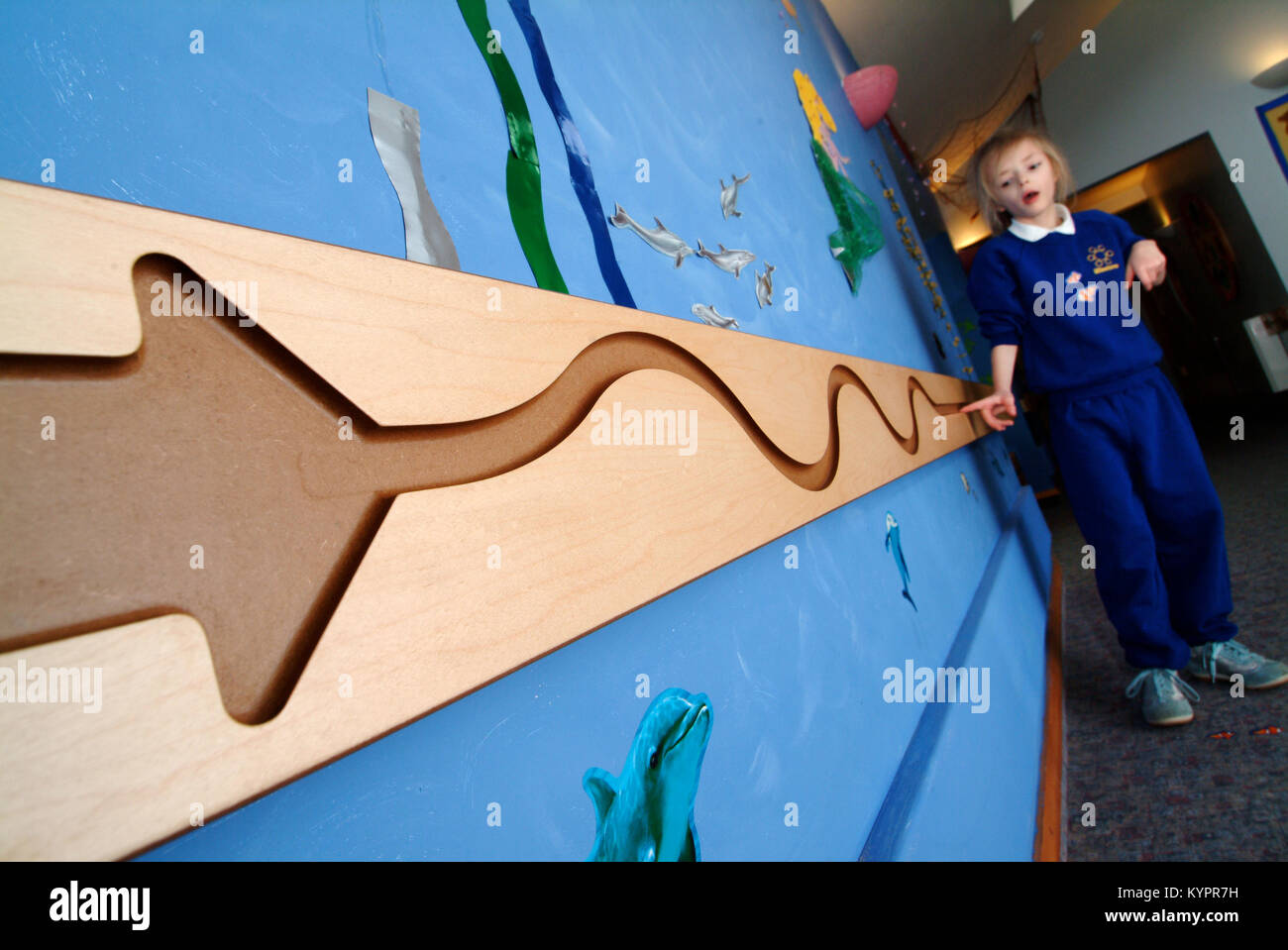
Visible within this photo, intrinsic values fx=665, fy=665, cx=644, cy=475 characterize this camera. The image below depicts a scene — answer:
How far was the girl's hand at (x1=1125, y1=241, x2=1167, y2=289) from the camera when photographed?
4.85ft

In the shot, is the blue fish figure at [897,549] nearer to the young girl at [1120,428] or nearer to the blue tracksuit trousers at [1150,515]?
the young girl at [1120,428]

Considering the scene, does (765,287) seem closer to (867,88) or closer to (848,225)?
(848,225)

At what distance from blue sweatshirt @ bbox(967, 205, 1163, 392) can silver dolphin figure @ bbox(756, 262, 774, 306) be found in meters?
1.02

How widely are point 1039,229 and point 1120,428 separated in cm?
51

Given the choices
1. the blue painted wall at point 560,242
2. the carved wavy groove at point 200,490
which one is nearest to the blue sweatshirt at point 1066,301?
the blue painted wall at point 560,242

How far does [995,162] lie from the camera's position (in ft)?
5.47

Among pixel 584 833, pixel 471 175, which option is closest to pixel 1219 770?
pixel 584 833

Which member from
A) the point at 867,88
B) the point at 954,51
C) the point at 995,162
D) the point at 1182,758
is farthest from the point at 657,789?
the point at 954,51

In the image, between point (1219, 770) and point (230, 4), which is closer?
point (230, 4)

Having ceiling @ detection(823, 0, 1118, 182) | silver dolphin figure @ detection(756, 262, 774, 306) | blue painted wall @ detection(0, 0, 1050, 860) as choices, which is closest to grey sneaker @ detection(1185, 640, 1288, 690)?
blue painted wall @ detection(0, 0, 1050, 860)

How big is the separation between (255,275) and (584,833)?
Answer: 0.33 meters

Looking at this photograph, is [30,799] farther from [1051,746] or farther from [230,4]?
[1051,746]
